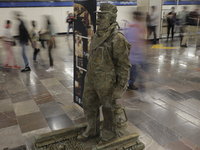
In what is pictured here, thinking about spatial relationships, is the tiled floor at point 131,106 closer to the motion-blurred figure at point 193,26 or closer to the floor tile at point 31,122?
the floor tile at point 31,122

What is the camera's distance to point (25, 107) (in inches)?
204

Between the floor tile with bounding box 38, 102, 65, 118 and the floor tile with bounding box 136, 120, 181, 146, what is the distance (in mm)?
1900

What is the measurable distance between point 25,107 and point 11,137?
130 centimetres

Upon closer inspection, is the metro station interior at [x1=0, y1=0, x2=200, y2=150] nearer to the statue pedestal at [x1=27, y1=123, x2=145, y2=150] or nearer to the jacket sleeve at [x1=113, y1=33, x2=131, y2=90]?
the statue pedestal at [x1=27, y1=123, x2=145, y2=150]

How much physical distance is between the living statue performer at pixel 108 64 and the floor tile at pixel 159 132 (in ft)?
3.73

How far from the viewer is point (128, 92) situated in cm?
614

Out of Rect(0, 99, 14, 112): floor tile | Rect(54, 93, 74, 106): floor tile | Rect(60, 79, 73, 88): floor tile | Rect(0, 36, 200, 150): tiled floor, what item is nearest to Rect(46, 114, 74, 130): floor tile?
Rect(0, 36, 200, 150): tiled floor

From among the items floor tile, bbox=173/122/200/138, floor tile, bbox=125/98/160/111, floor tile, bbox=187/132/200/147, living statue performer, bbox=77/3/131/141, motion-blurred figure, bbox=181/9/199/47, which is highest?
motion-blurred figure, bbox=181/9/199/47

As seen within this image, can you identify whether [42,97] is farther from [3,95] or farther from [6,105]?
[3,95]

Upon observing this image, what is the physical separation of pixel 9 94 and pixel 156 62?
6246mm

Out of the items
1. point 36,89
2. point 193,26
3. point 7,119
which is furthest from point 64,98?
point 193,26

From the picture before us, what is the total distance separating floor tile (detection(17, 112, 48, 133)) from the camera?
4.26m

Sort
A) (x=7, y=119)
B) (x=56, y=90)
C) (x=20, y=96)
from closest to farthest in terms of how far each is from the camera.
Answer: (x=7, y=119)
(x=20, y=96)
(x=56, y=90)

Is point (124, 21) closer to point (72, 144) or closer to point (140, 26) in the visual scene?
point (140, 26)
